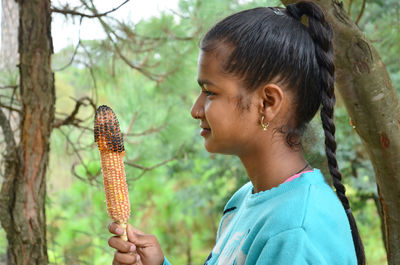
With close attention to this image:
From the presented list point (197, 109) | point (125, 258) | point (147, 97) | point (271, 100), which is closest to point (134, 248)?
point (125, 258)

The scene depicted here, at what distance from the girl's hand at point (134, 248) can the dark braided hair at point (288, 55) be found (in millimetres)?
421

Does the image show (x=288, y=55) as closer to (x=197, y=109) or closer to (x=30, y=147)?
(x=197, y=109)

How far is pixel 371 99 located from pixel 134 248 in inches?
31.0

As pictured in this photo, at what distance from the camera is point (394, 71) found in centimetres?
308

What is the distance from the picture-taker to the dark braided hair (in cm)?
100

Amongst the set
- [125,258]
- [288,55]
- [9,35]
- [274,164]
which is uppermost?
[9,35]

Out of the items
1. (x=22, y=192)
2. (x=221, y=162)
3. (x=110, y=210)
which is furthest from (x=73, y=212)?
(x=110, y=210)

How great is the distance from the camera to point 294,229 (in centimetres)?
86

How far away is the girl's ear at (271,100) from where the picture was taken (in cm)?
100

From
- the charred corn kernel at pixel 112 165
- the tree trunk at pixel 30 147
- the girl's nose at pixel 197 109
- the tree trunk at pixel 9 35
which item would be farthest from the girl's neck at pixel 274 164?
the tree trunk at pixel 9 35

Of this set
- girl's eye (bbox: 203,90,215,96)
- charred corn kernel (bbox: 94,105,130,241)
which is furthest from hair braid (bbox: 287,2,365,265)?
charred corn kernel (bbox: 94,105,130,241)

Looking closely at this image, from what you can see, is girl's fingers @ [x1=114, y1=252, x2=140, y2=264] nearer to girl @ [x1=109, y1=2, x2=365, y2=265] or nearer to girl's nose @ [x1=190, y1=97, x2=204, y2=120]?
girl @ [x1=109, y1=2, x2=365, y2=265]

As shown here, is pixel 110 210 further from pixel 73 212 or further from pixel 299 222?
pixel 73 212

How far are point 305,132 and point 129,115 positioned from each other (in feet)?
5.53
